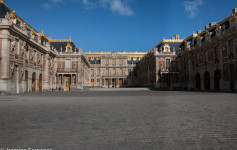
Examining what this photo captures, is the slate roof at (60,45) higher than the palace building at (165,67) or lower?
higher

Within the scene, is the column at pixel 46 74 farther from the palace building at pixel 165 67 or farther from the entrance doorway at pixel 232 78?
the entrance doorway at pixel 232 78

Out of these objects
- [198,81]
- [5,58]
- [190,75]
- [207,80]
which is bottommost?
[198,81]

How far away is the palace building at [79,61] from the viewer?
24.4m

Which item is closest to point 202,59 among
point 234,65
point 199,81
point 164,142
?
point 199,81

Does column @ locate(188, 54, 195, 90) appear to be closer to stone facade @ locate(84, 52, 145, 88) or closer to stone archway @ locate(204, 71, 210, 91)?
stone archway @ locate(204, 71, 210, 91)

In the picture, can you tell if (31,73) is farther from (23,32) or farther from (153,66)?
(153,66)

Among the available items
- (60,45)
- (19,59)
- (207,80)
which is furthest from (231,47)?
(60,45)

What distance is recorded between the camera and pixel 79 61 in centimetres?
4544

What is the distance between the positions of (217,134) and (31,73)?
3111 centimetres

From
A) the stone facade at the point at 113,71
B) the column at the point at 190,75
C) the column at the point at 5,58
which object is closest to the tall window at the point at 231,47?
the column at the point at 190,75

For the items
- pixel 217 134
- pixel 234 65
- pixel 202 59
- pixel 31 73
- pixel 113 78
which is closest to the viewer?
pixel 217 134

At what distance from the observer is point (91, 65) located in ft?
243

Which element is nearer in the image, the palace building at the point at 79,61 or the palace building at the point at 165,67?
the palace building at the point at 79,61

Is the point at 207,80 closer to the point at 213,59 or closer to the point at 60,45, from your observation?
the point at 213,59
